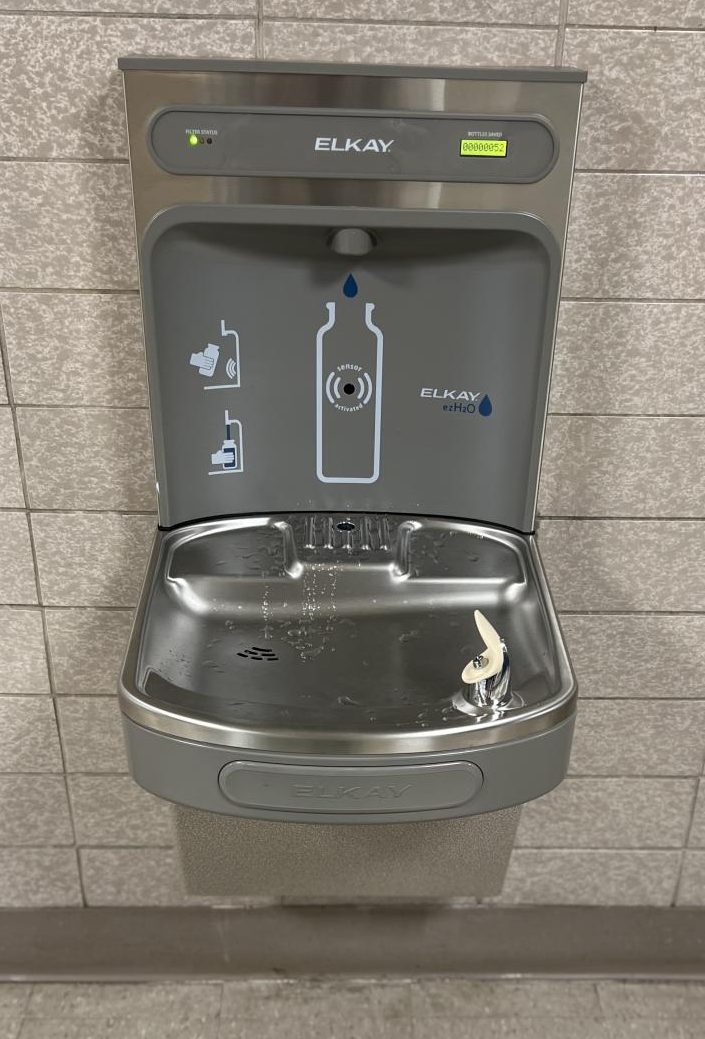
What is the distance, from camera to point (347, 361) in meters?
1.20

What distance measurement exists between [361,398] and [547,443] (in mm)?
300

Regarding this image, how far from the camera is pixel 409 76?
1.04 m

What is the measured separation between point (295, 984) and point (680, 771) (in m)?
0.74

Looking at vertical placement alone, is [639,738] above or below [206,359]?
below

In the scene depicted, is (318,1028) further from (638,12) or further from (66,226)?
(638,12)

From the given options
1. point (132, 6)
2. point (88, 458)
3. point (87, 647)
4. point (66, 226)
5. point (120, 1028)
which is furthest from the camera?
point (120, 1028)

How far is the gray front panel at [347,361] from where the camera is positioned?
1.12 metres

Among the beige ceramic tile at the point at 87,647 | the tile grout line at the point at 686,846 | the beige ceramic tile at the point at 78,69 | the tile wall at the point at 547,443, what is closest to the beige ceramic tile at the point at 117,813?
the tile wall at the point at 547,443

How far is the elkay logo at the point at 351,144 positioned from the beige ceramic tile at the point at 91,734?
2.94 ft

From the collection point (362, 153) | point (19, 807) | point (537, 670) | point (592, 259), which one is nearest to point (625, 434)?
point (592, 259)

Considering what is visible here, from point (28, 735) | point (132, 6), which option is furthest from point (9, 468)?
point (132, 6)

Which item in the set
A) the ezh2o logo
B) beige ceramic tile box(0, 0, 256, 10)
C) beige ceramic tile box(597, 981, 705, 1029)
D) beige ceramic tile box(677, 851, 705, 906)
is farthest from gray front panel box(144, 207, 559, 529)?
beige ceramic tile box(597, 981, 705, 1029)

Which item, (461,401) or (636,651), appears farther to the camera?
(636,651)

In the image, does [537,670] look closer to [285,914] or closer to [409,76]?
[409,76]
